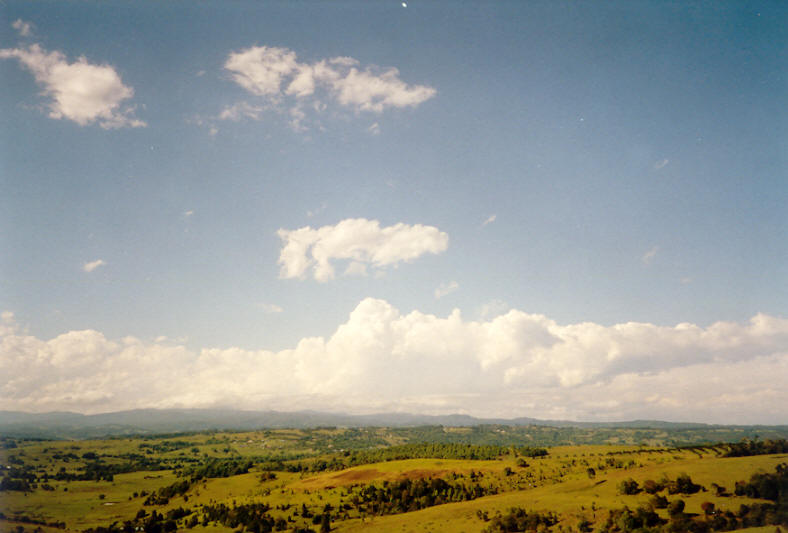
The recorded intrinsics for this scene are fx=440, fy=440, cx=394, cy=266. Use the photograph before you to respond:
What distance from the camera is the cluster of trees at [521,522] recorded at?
5931cm

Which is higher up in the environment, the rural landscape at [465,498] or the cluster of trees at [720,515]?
the cluster of trees at [720,515]

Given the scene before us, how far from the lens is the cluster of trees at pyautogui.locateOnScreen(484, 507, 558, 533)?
59.3 metres

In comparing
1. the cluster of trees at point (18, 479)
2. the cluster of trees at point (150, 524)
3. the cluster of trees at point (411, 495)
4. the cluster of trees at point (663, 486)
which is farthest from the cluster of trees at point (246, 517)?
the cluster of trees at point (18, 479)

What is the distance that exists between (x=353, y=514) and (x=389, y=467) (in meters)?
41.8

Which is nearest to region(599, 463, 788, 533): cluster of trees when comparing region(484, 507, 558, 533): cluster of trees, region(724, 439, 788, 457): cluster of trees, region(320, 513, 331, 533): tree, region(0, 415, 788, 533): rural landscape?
region(0, 415, 788, 533): rural landscape

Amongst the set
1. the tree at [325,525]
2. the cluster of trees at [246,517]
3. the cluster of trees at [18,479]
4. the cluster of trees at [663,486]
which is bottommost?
the cluster of trees at [18,479]

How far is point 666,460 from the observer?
9881 cm

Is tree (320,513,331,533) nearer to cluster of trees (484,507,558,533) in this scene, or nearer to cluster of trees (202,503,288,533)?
cluster of trees (202,503,288,533)

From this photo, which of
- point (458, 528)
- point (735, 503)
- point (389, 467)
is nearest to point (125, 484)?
point (389, 467)

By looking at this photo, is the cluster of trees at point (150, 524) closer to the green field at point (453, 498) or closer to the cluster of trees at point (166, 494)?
the green field at point (453, 498)


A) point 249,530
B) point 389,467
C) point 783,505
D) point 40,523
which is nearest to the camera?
point 783,505

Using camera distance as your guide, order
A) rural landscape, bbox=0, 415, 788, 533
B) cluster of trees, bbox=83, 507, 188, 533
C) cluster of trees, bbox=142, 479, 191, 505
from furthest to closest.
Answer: cluster of trees, bbox=142, 479, 191, 505 → cluster of trees, bbox=83, 507, 188, 533 → rural landscape, bbox=0, 415, 788, 533

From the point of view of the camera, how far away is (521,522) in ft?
199

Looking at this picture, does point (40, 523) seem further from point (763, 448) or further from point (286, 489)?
point (763, 448)
